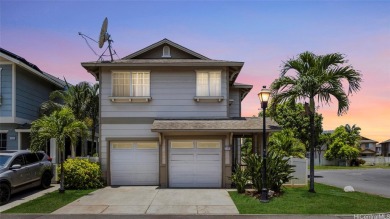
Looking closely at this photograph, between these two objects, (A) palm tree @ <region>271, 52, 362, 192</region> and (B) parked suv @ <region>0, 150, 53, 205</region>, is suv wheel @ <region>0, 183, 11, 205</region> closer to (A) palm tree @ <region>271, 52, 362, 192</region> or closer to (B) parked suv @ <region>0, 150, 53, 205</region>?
(B) parked suv @ <region>0, 150, 53, 205</region>

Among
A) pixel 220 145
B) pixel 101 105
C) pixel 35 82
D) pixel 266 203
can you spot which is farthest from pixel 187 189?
pixel 35 82

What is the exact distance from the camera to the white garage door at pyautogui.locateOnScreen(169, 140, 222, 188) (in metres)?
17.4

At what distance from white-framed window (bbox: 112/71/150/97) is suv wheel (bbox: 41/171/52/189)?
4960 millimetres

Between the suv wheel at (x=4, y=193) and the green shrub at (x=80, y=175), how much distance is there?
325cm

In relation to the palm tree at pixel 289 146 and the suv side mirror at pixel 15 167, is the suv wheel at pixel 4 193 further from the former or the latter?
the palm tree at pixel 289 146

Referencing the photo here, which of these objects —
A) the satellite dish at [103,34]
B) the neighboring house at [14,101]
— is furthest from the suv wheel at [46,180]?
the satellite dish at [103,34]

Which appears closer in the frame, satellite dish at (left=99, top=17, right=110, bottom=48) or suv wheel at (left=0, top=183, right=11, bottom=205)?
suv wheel at (left=0, top=183, right=11, bottom=205)

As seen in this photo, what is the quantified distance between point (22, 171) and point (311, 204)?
1114cm

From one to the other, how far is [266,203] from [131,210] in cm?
478

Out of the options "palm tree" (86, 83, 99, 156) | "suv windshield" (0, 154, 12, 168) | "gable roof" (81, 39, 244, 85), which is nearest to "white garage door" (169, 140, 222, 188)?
"gable roof" (81, 39, 244, 85)

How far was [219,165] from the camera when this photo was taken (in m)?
17.3

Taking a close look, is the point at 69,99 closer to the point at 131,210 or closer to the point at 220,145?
the point at 220,145

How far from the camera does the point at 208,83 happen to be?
59.2 feet

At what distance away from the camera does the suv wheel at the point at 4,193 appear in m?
12.9
